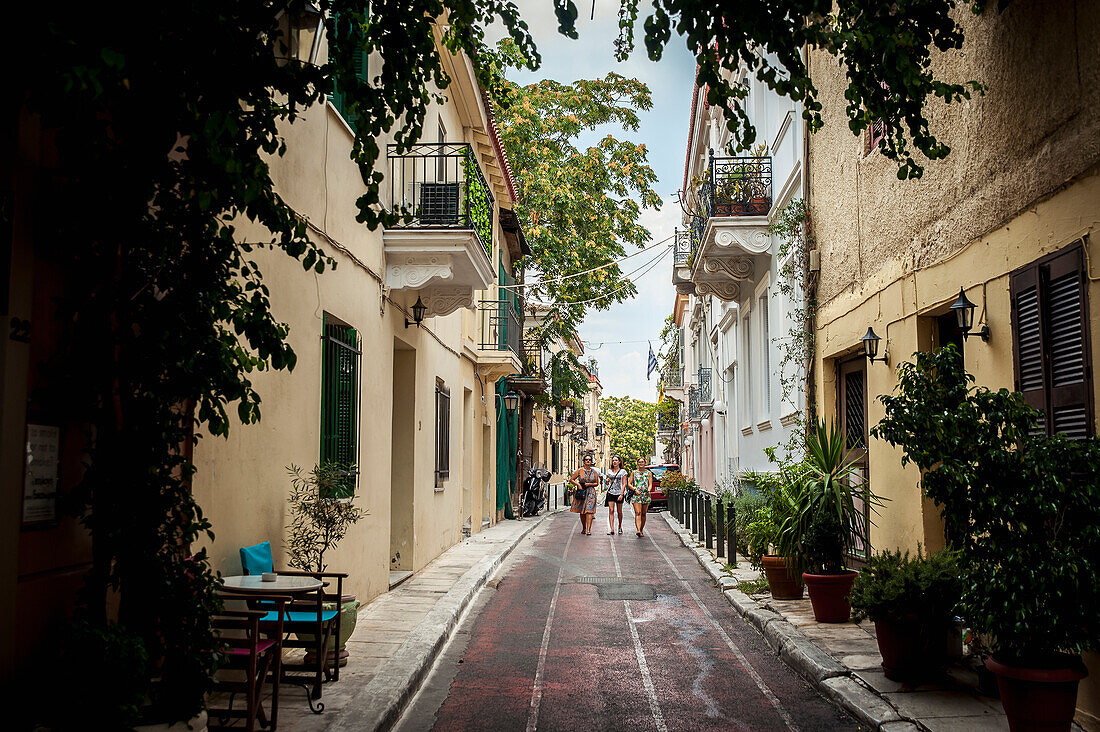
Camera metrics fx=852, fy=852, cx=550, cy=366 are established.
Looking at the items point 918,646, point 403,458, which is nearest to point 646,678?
point 918,646

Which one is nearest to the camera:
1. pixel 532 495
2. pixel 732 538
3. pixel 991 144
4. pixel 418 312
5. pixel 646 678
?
pixel 991 144

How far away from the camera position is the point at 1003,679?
15.7 feet

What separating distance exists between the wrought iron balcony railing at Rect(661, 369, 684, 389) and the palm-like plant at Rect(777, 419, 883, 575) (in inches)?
1264

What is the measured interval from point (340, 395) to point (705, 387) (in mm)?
20084

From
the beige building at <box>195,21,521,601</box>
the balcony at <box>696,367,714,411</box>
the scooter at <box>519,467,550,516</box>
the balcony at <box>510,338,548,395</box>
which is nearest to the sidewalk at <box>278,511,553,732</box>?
the beige building at <box>195,21,521,601</box>

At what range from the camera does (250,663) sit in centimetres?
485

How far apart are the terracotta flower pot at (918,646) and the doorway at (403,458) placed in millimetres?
7782

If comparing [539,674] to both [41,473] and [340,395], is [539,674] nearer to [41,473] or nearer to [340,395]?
[340,395]

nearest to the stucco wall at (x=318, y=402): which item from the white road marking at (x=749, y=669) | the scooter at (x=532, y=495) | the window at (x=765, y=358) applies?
the white road marking at (x=749, y=669)

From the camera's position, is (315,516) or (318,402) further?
(318,402)

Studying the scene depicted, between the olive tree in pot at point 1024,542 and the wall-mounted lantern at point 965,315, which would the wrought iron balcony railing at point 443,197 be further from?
the olive tree in pot at point 1024,542

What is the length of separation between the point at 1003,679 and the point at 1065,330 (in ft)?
7.43

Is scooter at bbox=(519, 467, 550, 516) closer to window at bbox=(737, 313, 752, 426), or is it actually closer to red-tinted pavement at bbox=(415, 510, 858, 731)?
window at bbox=(737, 313, 752, 426)

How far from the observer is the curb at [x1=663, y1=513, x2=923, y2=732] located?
559 centimetres
